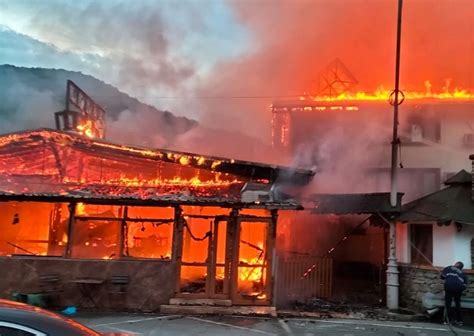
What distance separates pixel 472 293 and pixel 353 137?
28.0 ft

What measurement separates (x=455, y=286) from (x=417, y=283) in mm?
1922

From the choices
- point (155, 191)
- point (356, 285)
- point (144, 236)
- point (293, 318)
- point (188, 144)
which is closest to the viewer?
point (293, 318)

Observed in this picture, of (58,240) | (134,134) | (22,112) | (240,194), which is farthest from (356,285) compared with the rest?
(22,112)

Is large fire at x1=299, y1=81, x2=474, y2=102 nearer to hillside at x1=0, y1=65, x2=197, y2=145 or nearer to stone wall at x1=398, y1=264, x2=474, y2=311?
stone wall at x1=398, y1=264, x2=474, y2=311

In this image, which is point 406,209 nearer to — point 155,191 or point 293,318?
point 293,318

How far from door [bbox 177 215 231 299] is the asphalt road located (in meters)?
0.95

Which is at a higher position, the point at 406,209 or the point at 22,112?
the point at 22,112

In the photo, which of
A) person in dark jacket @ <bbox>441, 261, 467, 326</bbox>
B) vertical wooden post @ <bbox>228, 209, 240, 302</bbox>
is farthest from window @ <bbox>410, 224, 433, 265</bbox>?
vertical wooden post @ <bbox>228, 209, 240, 302</bbox>

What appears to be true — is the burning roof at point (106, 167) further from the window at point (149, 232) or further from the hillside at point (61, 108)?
the hillside at point (61, 108)

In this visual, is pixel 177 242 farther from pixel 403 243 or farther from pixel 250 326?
pixel 403 243

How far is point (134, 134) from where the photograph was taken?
108 feet

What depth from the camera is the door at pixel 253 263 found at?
12.0m

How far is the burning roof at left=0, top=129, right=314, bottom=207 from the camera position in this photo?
13.4 metres

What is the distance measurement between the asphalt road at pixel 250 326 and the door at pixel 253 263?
905 millimetres
